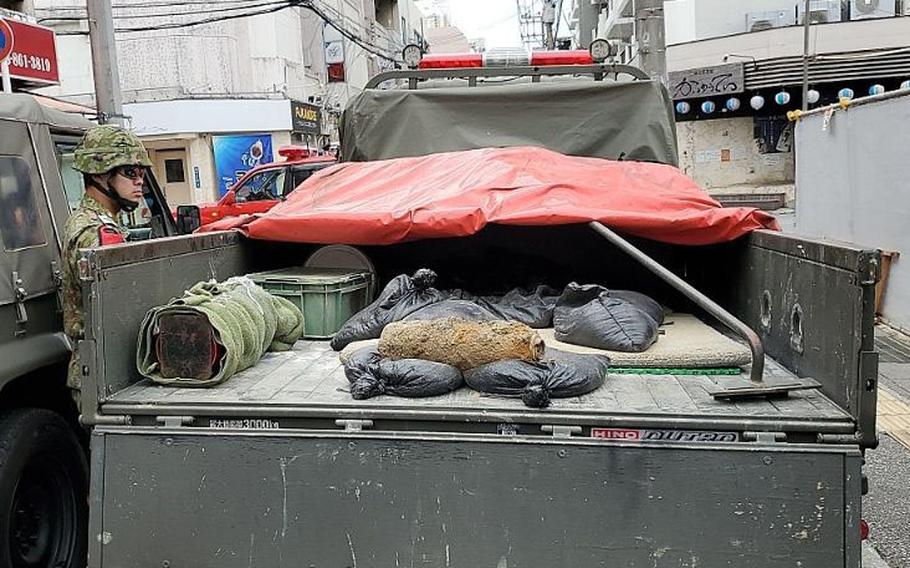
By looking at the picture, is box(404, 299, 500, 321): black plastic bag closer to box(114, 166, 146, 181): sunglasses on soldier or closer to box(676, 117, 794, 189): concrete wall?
box(114, 166, 146, 181): sunglasses on soldier

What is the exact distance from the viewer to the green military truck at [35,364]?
356 centimetres

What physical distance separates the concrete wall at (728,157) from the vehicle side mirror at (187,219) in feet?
77.1

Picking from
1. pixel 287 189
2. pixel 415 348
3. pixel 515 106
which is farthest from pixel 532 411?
pixel 287 189

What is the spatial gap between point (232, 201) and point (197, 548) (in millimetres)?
13474

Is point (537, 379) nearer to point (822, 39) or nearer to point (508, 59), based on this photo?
point (508, 59)

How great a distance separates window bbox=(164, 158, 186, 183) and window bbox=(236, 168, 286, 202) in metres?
9.24

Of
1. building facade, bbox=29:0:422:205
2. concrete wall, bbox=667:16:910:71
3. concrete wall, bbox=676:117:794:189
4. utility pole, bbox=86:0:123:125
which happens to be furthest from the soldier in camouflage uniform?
concrete wall, bbox=676:117:794:189

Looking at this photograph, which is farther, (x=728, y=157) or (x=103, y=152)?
(x=728, y=157)

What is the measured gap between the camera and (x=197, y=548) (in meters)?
2.80

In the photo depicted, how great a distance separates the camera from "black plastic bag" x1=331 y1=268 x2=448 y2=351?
3.96 metres

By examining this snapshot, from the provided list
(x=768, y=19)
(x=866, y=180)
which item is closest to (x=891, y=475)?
(x=866, y=180)

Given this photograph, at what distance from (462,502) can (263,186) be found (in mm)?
13886

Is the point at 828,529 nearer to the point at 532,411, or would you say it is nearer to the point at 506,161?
the point at 532,411

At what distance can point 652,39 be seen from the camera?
1088cm
